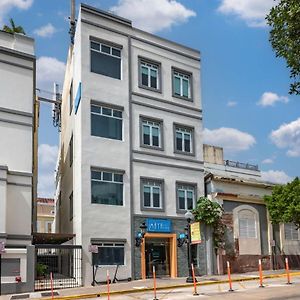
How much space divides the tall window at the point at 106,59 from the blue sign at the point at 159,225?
9025mm

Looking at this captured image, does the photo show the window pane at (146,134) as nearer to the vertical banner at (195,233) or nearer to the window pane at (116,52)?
the window pane at (116,52)

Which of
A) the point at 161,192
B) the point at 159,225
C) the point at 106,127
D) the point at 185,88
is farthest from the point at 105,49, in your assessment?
the point at 159,225

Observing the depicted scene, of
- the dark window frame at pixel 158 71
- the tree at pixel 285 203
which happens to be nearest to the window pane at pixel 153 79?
the dark window frame at pixel 158 71

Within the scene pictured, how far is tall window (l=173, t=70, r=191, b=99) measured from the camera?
34.3 metres

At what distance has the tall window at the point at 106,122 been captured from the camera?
30.1 m

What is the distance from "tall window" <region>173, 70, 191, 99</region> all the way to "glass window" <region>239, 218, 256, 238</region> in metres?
9.14

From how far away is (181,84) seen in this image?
114 feet

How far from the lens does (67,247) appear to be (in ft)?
88.6

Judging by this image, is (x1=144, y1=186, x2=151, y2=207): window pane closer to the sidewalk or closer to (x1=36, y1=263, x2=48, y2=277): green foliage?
the sidewalk

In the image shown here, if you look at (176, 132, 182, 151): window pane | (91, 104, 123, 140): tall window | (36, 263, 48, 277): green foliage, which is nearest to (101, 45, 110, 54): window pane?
(91, 104, 123, 140): tall window

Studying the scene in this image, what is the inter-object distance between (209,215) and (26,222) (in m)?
11.3

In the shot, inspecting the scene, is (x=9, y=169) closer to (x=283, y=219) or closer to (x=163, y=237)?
(x=163, y=237)

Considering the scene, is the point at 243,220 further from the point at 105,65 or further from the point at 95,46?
the point at 95,46

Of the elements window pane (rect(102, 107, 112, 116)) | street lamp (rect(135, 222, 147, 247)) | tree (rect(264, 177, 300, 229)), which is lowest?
street lamp (rect(135, 222, 147, 247))
